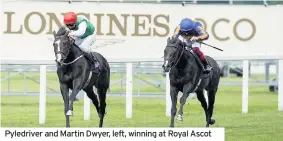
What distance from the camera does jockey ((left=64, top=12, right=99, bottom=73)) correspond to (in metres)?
13.0

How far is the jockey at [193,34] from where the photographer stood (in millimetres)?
13295

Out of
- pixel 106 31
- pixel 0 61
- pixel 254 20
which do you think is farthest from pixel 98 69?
pixel 254 20

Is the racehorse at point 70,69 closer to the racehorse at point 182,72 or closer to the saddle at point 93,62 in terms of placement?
the saddle at point 93,62

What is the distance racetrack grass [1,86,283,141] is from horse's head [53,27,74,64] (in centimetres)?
197

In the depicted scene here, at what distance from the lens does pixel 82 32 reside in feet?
43.2

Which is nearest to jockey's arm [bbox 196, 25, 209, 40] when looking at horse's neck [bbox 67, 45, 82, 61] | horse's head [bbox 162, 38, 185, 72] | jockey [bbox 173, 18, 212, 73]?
jockey [bbox 173, 18, 212, 73]

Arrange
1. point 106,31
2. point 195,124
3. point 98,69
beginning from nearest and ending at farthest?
point 98,69 → point 195,124 → point 106,31

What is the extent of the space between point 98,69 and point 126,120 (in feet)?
7.43

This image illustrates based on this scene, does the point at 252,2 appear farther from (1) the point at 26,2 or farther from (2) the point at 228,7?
(1) the point at 26,2

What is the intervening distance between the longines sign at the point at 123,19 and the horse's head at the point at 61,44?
30.0ft

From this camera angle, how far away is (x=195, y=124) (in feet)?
47.9

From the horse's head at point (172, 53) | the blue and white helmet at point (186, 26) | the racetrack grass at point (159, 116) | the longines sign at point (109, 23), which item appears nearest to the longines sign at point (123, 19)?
the longines sign at point (109, 23)

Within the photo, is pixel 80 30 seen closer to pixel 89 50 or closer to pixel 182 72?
pixel 89 50

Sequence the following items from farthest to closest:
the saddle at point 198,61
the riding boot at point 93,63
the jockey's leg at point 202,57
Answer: the jockey's leg at point 202,57 → the saddle at point 198,61 → the riding boot at point 93,63
